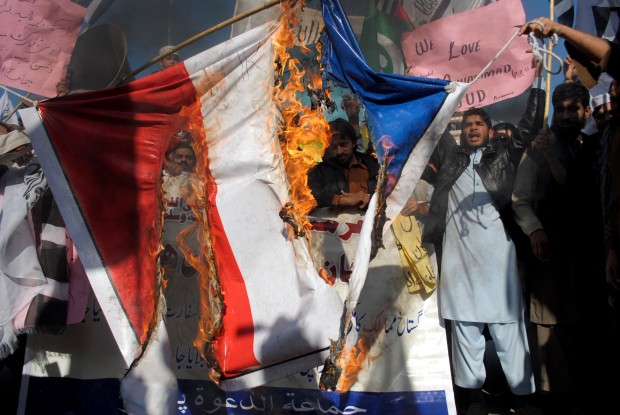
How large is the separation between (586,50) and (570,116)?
4.16ft

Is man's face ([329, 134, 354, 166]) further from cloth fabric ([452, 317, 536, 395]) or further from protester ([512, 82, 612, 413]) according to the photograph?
cloth fabric ([452, 317, 536, 395])

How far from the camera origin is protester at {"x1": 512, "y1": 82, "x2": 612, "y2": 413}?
4004mm

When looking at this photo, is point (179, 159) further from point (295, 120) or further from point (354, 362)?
point (354, 362)

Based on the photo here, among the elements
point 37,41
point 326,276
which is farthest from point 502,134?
point 37,41

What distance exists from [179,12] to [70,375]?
310cm

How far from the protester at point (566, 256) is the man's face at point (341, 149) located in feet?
4.08

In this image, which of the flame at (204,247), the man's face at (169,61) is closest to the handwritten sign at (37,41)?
the man's face at (169,61)

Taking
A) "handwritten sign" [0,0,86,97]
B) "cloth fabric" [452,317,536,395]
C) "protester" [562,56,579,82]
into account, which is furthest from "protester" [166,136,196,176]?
"protester" [562,56,579,82]

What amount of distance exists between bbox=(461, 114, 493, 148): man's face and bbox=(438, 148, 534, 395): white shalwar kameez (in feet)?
0.67

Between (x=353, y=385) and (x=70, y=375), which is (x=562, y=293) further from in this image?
(x=70, y=375)

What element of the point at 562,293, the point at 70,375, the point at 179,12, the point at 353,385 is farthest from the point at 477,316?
the point at 179,12

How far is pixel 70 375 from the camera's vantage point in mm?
4457

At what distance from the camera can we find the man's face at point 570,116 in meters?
4.28

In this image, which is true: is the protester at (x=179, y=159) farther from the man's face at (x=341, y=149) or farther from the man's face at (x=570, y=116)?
the man's face at (x=570, y=116)
